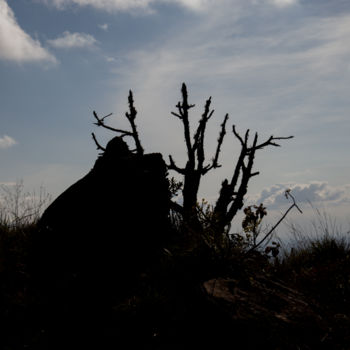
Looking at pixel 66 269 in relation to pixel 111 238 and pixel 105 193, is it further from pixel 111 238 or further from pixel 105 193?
pixel 105 193

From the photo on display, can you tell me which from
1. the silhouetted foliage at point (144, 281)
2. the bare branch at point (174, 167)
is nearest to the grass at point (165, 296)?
the silhouetted foliage at point (144, 281)

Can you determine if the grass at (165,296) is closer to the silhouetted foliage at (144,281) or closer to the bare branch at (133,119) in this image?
the silhouetted foliage at (144,281)

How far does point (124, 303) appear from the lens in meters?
4.79

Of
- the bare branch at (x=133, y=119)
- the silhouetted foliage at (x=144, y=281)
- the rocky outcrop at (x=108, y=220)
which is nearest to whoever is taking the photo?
the silhouetted foliage at (x=144, y=281)

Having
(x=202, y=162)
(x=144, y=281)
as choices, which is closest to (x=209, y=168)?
(x=202, y=162)

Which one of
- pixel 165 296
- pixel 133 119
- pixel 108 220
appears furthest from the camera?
pixel 133 119

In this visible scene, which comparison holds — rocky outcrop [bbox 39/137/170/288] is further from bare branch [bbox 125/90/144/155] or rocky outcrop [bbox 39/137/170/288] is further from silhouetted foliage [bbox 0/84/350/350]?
bare branch [bbox 125/90/144/155]

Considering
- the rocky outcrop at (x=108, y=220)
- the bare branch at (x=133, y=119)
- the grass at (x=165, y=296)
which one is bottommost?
the grass at (x=165, y=296)

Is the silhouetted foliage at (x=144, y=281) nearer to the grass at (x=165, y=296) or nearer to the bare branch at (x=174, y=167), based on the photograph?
the grass at (x=165, y=296)

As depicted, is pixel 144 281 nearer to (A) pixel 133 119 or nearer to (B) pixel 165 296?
(B) pixel 165 296

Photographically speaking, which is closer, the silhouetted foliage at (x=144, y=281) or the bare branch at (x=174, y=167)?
the silhouetted foliage at (x=144, y=281)

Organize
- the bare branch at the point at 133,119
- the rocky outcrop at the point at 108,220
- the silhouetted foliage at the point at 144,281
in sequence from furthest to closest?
the bare branch at the point at 133,119, the rocky outcrop at the point at 108,220, the silhouetted foliage at the point at 144,281

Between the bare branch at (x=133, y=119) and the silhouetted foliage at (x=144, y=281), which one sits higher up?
the bare branch at (x=133, y=119)

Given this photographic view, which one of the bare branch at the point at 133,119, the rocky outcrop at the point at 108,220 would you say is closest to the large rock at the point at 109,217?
the rocky outcrop at the point at 108,220
